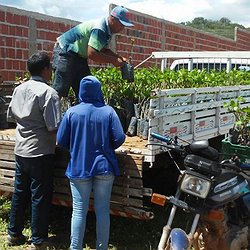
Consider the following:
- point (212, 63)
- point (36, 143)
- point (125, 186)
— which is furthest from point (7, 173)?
point (212, 63)

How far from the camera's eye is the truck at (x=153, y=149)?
15.0 ft

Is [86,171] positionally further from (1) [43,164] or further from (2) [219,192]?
(2) [219,192]

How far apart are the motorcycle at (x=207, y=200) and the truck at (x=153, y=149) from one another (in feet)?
2.43

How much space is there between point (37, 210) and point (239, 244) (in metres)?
1.99

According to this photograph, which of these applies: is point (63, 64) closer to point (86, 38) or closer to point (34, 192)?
point (86, 38)

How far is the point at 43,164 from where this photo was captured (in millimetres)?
4703

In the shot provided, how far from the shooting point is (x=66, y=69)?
562 centimetres

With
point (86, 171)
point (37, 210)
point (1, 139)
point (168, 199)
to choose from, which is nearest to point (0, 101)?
point (1, 139)

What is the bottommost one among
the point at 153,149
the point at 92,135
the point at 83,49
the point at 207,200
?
the point at 207,200

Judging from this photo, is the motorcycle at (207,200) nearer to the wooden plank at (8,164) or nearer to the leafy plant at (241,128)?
the leafy plant at (241,128)

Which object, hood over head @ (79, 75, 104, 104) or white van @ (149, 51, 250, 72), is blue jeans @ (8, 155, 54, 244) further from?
white van @ (149, 51, 250, 72)

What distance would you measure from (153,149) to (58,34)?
597 cm

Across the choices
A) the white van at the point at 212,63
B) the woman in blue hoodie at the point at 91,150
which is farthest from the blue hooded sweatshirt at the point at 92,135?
the white van at the point at 212,63

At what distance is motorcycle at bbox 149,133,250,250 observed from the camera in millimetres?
3629
